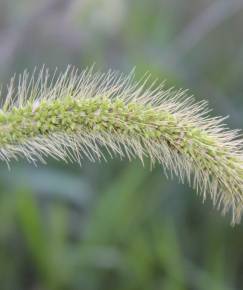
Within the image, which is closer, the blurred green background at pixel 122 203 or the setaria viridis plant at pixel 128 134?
the setaria viridis plant at pixel 128 134

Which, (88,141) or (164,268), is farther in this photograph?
(164,268)

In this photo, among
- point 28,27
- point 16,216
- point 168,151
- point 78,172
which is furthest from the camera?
point 28,27

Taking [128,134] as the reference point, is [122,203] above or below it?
above

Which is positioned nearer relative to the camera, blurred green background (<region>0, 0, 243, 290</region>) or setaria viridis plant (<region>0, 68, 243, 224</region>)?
setaria viridis plant (<region>0, 68, 243, 224</region>)

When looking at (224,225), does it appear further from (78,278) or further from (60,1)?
(60,1)

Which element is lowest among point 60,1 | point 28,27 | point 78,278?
point 78,278

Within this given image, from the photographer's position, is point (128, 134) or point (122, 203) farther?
point (122, 203)

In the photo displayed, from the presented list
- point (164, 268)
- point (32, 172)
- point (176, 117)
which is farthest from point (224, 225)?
point (176, 117)

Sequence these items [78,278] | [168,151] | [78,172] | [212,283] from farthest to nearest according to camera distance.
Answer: [78,172], [78,278], [212,283], [168,151]
